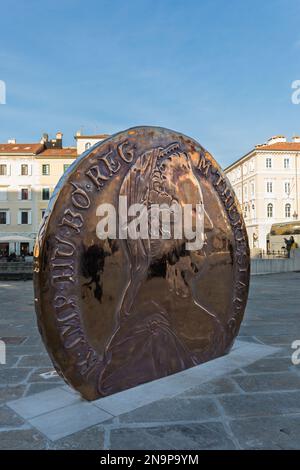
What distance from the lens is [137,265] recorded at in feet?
13.0

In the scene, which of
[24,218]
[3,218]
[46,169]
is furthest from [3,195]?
[46,169]

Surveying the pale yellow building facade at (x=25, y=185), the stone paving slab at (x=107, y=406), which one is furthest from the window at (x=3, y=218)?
the stone paving slab at (x=107, y=406)

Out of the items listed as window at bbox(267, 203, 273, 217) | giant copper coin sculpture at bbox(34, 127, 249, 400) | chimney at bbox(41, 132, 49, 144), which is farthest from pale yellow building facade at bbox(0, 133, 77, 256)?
giant copper coin sculpture at bbox(34, 127, 249, 400)

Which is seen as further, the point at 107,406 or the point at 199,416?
the point at 107,406

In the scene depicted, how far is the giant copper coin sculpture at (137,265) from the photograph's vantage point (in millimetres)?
3389

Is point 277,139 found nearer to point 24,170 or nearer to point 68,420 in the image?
point 24,170

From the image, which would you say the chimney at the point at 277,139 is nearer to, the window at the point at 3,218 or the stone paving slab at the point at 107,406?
the window at the point at 3,218

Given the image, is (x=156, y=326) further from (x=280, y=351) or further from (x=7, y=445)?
(x=280, y=351)

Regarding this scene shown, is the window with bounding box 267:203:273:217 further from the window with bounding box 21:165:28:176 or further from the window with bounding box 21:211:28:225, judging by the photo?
the window with bounding box 21:165:28:176

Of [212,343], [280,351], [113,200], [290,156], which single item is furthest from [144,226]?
[290,156]

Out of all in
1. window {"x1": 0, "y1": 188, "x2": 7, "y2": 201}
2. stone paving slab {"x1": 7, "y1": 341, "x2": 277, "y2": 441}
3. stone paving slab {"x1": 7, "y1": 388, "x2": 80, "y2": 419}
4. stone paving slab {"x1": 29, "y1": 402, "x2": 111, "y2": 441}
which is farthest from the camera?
window {"x1": 0, "y1": 188, "x2": 7, "y2": 201}

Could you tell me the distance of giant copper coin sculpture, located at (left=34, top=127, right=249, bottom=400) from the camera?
11.1 feet

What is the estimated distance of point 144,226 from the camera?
406cm
